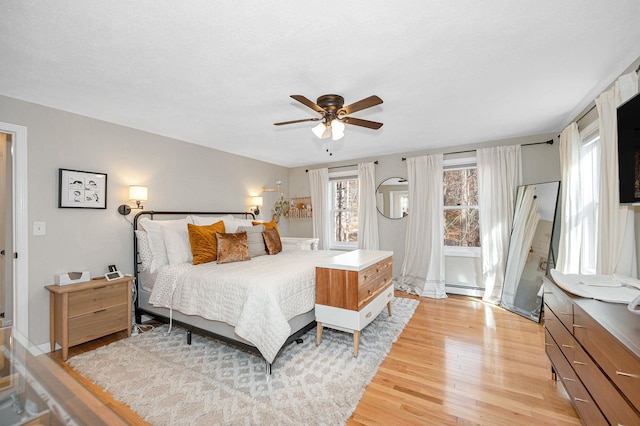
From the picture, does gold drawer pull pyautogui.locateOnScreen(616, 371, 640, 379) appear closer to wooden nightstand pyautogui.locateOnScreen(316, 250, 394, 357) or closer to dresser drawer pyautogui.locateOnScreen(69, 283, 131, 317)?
wooden nightstand pyautogui.locateOnScreen(316, 250, 394, 357)

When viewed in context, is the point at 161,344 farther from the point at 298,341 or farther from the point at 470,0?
the point at 470,0

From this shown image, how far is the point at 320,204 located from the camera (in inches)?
217

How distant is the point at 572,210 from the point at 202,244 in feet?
13.4

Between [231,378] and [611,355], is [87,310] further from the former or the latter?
[611,355]

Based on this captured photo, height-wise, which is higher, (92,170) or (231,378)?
(92,170)

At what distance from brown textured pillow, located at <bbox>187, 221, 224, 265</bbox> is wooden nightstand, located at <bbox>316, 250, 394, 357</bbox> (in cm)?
129

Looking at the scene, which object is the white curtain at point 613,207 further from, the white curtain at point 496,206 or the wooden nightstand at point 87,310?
the wooden nightstand at point 87,310

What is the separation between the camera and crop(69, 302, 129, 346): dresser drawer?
2484 mm

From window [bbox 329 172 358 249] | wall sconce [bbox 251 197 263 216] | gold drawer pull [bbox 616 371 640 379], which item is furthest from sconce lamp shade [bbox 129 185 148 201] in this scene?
gold drawer pull [bbox 616 371 640 379]

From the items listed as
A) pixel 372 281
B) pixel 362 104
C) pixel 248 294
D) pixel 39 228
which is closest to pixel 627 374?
pixel 372 281

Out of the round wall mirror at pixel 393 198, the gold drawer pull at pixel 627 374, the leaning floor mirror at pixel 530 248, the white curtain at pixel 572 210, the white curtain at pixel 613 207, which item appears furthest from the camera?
the round wall mirror at pixel 393 198

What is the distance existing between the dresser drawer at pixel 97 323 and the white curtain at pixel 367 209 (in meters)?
3.66

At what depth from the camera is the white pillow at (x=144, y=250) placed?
3031 mm

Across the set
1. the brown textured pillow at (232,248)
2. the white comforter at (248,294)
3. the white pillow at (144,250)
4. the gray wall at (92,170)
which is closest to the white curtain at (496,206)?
the white comforter at (248,294)
